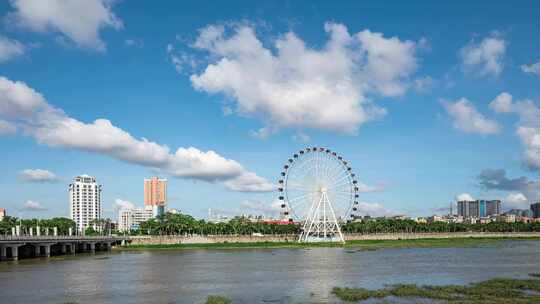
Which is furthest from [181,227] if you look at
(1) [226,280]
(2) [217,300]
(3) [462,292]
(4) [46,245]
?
(3) [462,292]

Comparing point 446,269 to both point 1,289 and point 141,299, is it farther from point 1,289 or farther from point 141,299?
point 1,289

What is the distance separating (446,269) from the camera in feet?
232

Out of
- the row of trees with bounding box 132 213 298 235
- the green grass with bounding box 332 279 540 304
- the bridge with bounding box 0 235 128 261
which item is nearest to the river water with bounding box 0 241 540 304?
the green grass with bounding box 332 279 540 304

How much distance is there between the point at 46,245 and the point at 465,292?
94.6m

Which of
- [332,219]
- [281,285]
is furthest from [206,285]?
[332,219]

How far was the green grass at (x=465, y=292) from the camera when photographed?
4256cm

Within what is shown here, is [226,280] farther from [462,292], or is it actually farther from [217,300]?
[462,292]

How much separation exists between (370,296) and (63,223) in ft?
541

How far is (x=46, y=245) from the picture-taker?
4653 inches

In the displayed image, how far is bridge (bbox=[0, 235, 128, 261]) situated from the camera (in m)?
103

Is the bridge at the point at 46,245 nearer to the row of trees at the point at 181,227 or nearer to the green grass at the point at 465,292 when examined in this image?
the row of trees at the point at 181,227

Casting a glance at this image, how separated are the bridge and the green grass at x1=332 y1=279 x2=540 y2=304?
73.8 m

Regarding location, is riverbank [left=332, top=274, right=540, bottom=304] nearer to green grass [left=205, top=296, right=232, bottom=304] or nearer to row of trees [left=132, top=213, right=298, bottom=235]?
green grass [left=205, top=296, right=232, bottom=304]

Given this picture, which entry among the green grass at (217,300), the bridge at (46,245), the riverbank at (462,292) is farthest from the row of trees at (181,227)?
the green grass at (217,300)
